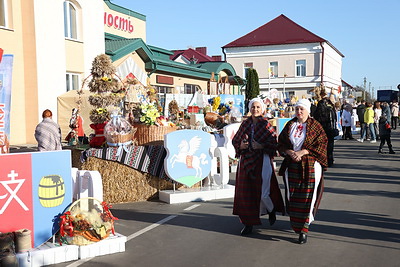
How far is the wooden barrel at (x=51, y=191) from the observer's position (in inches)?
202

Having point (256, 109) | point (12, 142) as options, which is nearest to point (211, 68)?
point (12, 142)

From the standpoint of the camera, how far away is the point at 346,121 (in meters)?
21.1

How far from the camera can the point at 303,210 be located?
5496mm

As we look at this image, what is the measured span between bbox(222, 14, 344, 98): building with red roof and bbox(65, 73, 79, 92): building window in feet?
109

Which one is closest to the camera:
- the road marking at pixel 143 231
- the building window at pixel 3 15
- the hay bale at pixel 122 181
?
the road marking at pixel 143 231

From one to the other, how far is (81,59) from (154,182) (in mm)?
12721

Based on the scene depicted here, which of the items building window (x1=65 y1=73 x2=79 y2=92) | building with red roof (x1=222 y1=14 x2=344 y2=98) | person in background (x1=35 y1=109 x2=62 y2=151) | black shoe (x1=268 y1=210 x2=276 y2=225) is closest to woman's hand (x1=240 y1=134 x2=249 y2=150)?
black shoe (x1=268 y1=210 x2=276 y2=225)

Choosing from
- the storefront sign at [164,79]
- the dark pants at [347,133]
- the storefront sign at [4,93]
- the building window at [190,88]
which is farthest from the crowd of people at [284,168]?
the building window at [190,88]

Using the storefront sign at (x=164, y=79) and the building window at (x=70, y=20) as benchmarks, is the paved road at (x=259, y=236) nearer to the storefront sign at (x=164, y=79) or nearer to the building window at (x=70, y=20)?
the building window at (x=70, y=20)

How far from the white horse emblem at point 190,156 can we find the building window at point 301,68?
1788 inches

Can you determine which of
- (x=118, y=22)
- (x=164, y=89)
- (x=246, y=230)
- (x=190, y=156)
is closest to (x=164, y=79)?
(x=164, y=89)

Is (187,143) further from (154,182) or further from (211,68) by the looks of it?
(211,68)

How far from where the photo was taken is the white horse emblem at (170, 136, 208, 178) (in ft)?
26.5

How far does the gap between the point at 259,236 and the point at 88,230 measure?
2.22 metres
